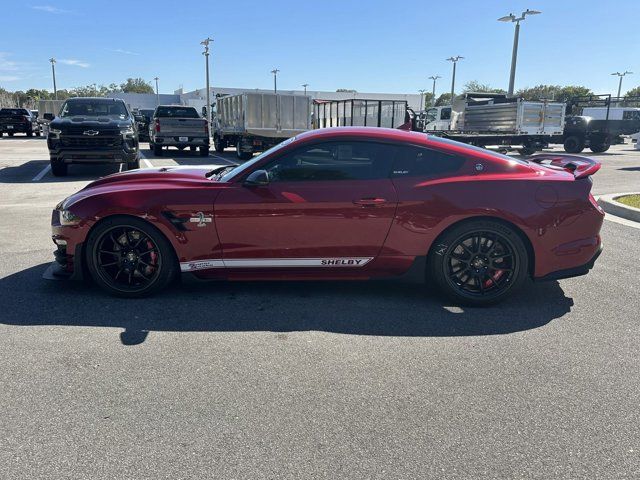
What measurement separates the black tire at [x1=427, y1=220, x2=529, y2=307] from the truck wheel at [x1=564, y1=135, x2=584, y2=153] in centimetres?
2361

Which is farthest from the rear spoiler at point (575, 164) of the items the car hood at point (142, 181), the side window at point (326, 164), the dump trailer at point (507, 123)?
the dump trailer at point (507, 123)

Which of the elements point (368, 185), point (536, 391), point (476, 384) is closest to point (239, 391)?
point (476, 384)

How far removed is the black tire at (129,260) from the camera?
14.3 ft

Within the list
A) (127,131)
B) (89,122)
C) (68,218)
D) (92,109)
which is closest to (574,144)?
(127,131)

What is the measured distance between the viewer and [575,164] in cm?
480

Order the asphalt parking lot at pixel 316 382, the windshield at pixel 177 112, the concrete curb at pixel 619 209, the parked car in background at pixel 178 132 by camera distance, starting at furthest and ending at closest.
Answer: the windshield at pixel 177 112
the parked car in background at pixel 178 132
the concrete curb at pixel 619 209
the asphalt parking lot at pixel 316 382

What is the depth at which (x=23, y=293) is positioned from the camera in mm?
4535

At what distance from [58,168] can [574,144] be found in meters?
22.7

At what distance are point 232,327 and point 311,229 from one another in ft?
3.37

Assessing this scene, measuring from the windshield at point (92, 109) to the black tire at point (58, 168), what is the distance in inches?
53.6

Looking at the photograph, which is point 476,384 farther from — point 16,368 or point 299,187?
point 16,368

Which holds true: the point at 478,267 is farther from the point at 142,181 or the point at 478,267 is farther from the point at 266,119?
the point at 266,119

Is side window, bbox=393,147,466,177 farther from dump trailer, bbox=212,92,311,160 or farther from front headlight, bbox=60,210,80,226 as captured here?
dump trailer, bbox=212,92,311,160

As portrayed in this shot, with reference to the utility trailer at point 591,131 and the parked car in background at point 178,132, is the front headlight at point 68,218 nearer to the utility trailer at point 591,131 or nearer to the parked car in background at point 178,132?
the parked car in background at point 178,132
